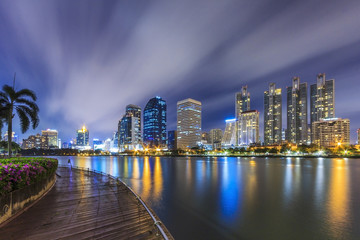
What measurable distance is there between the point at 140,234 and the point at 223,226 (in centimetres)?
1112

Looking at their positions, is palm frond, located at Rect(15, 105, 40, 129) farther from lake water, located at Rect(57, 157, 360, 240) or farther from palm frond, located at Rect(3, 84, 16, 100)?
lake water, located at Rect(57, 157, 360, 240)

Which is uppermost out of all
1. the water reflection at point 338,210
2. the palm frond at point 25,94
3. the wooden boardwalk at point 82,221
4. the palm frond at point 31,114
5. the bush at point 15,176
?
the palm frond at point 25,94

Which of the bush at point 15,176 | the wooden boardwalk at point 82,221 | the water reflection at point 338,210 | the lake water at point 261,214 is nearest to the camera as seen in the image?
the wooden boardwalk at point 82,221

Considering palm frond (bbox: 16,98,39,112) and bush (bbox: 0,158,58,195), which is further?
palm frond (bbox: 16,98,39,112)

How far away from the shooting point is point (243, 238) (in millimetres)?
14656

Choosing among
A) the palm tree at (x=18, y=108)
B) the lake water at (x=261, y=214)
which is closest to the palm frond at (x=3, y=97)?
the palm tree at (x=18, y=108)

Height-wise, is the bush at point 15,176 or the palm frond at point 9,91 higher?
the palm frond at point 9,91

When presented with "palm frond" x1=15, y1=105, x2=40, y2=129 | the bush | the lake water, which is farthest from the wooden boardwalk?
"palm frond" x1=15, y1=105, x2=40, y2=129

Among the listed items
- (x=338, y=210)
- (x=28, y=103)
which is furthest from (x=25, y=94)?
(x=338, y=210)

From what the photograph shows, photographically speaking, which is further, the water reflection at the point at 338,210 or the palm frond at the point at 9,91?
the palm frond at the point at 9,91

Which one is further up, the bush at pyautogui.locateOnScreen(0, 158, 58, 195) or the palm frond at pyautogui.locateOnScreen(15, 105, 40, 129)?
the palm frond at pyautogui.locateOnScreen(15, 105, 40, 129)

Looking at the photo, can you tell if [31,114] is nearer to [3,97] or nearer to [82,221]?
[3,97]

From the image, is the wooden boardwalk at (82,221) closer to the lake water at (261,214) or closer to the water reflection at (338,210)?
the lake water at (261,214)

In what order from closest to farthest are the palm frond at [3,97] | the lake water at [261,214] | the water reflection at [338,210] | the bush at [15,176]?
the bush at [15,176] → the lake water at [261,214] → the water reflection at [338,210] → the palm frond at [3,97]
